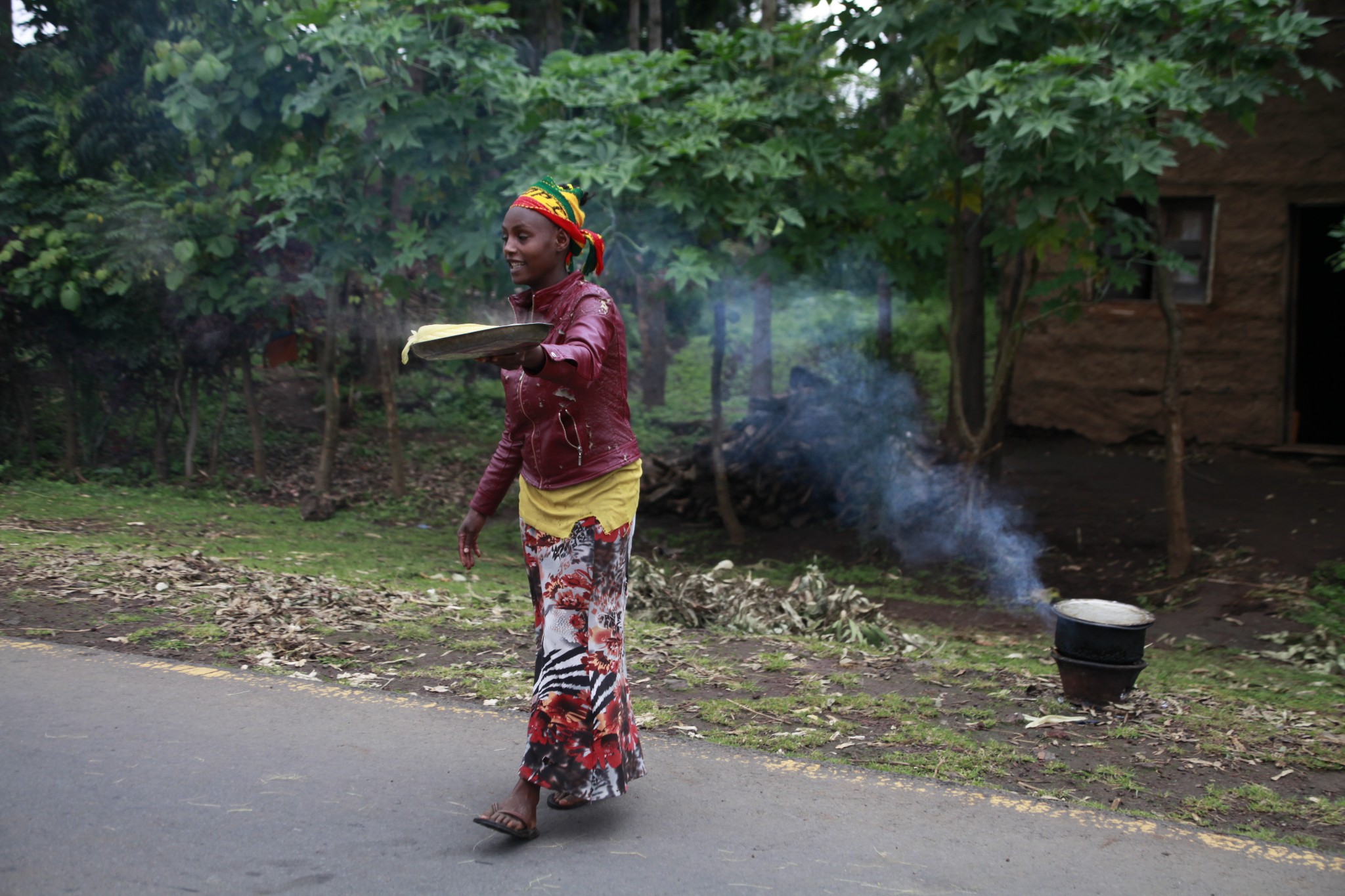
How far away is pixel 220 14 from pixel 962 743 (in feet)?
29.5

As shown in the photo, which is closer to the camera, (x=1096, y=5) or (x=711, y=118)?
(x=1096, y=5)

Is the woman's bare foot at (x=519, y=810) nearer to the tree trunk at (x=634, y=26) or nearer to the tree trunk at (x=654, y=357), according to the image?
the tree trunk at (x=634, y=26)

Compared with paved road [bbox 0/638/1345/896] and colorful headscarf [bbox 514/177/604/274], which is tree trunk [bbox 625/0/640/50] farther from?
paved road [bbox 0/638/1345/896]

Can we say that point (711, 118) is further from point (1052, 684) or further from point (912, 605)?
point (1052, 684)

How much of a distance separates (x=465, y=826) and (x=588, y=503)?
3.85 ft

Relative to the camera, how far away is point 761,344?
15.7 m

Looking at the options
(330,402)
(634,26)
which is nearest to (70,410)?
(330,402)

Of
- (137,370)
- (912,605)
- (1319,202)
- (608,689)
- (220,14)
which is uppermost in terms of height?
(220,14)

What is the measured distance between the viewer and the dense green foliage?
797cm

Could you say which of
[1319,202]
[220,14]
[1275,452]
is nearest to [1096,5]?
[1319,202]

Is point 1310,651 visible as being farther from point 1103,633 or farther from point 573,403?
point 573,403

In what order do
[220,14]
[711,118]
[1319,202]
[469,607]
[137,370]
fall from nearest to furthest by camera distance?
[469,607], [711,118], [220,14], [1319,202], [137,370]

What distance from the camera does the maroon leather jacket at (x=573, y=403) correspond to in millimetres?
3553

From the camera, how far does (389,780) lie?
406cm
